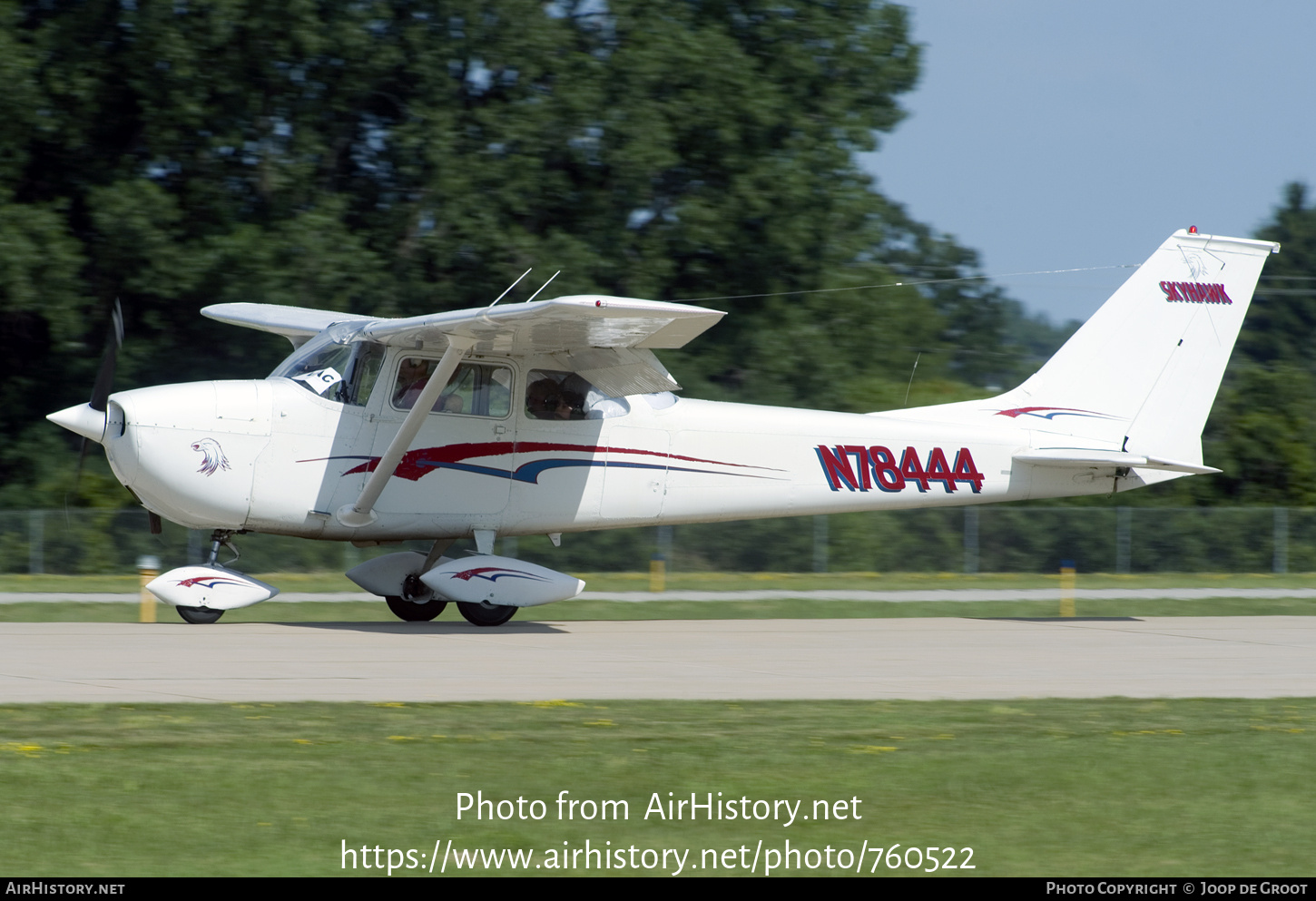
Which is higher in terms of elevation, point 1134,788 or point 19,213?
point 19,213

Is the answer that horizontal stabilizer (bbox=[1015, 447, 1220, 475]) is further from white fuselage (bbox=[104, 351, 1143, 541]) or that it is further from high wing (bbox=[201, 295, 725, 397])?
high wing (bbox=[201, 295, 725, 397])

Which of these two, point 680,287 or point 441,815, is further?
point 680,287

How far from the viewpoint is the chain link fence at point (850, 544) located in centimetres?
2136

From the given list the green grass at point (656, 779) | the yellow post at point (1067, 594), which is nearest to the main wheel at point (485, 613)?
the green grass at point (656, 779)

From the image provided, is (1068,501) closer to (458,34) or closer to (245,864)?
(458,34)

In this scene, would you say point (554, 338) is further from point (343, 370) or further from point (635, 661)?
point (635, 661)

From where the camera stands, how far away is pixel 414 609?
46.1ft

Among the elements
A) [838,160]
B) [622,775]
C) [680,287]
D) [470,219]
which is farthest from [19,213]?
[622,775]

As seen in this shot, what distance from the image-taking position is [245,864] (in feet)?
17.0

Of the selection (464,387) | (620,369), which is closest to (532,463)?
(464,387)

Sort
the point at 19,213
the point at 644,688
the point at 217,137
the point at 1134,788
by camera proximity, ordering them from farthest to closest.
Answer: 1. the point at 217,137
2. the point at 19,213
3. the point at 644,688
4. the point at 1134,788

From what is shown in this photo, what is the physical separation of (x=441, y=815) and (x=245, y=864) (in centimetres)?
94

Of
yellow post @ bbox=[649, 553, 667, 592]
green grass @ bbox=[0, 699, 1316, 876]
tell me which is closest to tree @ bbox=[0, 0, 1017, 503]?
yellow post @ bbox=[649, 553, 667, 592]

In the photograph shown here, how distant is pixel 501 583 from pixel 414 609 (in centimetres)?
145
